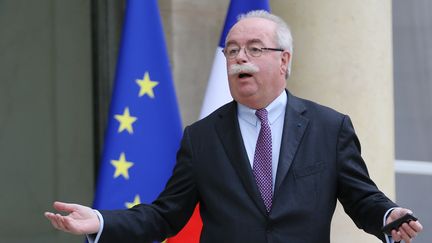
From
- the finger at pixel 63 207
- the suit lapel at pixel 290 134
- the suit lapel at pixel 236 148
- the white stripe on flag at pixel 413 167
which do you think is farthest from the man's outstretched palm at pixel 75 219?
the white stripe on flag at pixel 413 167

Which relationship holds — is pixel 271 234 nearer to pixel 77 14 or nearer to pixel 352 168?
pixel 352 168

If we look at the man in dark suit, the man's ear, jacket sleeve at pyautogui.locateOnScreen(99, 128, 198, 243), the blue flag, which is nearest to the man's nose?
the man in dark suit

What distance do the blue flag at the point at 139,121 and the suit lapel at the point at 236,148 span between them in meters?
1.26

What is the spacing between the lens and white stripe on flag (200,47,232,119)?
212 inches

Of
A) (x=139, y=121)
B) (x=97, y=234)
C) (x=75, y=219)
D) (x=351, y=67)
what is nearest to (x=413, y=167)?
(x=351, y=67)

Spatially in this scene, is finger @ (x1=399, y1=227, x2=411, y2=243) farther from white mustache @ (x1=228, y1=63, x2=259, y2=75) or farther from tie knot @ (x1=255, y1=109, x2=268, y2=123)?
white mustache @ (x1=228, y1=63, x2=259, y2=75)

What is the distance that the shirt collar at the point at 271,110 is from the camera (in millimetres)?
3840

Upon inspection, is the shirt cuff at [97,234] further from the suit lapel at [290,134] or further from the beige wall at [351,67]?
the beige wall at [351,67]

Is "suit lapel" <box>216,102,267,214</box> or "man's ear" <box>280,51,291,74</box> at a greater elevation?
"man's ear" <box>280,51,291,74</box>

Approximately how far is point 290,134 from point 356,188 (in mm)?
314

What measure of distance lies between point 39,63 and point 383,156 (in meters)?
2.10

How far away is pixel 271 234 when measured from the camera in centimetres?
366

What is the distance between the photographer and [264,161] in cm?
377

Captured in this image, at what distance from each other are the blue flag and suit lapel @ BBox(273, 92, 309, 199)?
55.5 inches
